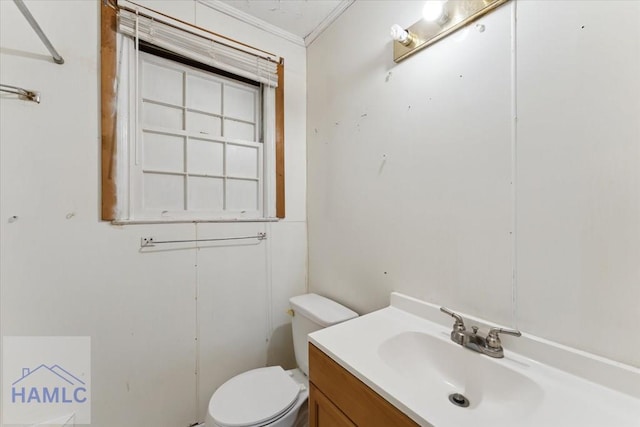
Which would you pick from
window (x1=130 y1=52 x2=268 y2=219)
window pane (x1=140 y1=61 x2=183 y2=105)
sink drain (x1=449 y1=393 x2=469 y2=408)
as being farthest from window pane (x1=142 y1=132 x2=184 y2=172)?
sink drain (x1=449 y1=393 x2=469 y2=408)

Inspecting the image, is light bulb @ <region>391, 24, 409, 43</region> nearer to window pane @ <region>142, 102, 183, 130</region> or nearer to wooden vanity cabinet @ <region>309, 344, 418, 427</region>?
window pane @ <region>142, 102, 183, 130</region>

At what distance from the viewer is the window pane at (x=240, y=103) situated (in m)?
1.56

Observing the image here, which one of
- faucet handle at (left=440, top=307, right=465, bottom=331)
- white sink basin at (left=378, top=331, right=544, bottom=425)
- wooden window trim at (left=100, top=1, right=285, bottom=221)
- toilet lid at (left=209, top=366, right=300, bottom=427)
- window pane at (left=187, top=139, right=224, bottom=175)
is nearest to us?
white sink basin at (left=378, top=331, right=544, bottom=425)

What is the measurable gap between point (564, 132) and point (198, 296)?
1.69m

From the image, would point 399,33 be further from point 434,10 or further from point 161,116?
point 161,116

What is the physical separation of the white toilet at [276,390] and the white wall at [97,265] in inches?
11.6

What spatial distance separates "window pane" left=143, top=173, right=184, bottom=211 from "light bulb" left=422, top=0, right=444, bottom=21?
1374 mm

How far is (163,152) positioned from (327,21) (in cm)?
125

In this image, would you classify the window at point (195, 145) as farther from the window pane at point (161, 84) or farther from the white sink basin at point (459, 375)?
the white sink basin at point (459, 375)

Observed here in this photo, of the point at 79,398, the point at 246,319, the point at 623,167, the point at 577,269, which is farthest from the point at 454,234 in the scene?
the point at 79,398

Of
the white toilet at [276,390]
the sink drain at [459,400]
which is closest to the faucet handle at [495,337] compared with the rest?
the sink drain at [459,400]

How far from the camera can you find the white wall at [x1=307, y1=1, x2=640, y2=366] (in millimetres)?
642

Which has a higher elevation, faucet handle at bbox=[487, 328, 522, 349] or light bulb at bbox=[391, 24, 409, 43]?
light bulb at bbox=[391, 24, 409, 43]

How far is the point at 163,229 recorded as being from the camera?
1330mm
